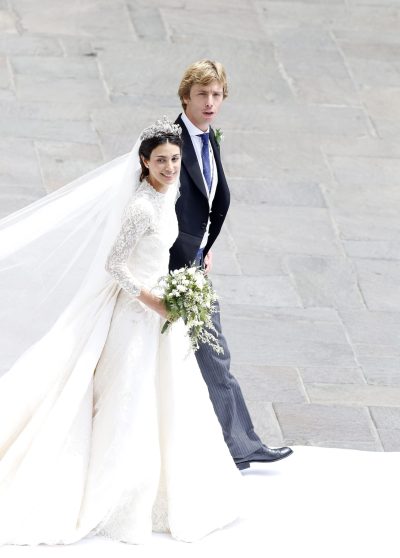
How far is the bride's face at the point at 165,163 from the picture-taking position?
5.64 meters

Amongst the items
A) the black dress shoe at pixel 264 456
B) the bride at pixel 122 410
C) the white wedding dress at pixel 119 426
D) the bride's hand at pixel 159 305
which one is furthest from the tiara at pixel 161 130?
the black dress shoe at pixel 264 456

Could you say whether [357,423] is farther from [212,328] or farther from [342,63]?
[342,63]

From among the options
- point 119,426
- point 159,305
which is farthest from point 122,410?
point 159,305

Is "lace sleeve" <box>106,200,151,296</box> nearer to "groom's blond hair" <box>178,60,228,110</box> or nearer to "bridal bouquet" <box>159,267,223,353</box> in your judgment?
"bridal bouquet" <box>159,267,223,353</box>

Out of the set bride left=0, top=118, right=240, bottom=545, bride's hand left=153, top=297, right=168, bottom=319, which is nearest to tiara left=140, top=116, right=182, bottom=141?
bride left=0, top=118, right=240, bottom=545

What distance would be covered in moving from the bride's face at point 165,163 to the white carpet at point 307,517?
1.59 meters

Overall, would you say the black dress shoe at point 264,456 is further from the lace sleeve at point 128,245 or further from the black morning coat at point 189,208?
the lace sleeve at point 128,245

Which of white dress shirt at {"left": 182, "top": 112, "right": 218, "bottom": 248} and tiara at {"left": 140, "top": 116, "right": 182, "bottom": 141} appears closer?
tiara at {"left": 140, "top": 116, "right": 182, "bottom": 141}

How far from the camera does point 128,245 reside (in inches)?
221

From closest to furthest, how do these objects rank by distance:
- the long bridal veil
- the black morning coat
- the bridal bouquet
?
1. the bridal bouquet
2. the black morning coat
3. the long bridal veil

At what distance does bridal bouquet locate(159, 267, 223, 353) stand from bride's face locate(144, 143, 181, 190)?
0.40 meters

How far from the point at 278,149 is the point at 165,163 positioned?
5275 mm

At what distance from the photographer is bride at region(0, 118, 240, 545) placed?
566 centimetres

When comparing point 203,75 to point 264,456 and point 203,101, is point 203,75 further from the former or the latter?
point 264,456
